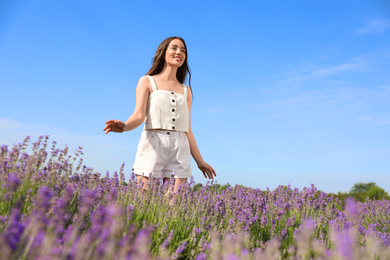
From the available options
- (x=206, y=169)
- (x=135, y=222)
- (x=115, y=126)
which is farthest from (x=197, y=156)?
(x=135, y=222)

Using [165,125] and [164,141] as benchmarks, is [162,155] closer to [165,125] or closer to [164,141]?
[164,141]

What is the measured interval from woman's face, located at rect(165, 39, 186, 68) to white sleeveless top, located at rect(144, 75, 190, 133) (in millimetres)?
398

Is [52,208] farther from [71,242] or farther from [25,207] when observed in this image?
[25,207]

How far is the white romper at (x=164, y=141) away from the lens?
393 centimetres

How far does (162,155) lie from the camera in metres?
3.95

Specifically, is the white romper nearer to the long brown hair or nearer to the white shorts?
the white shorts

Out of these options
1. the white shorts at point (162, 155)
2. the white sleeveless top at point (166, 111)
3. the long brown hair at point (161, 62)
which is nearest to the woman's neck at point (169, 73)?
the long brown hair at point (161, 62)

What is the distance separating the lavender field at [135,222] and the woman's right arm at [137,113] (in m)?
0.46

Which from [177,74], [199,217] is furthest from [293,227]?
[177,74]

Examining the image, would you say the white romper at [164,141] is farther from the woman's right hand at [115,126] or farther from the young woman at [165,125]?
the woman's right hand at [115,126]

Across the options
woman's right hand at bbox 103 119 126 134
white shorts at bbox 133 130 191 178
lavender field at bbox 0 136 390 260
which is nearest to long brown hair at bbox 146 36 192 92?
white shorts at bbox 133 130 191 178

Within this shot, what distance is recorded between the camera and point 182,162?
13.3 feet

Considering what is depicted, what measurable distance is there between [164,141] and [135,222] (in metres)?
1.28

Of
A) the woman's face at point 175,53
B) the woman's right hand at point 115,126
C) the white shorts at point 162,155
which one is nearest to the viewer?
the woman's right hand at point 115,126
